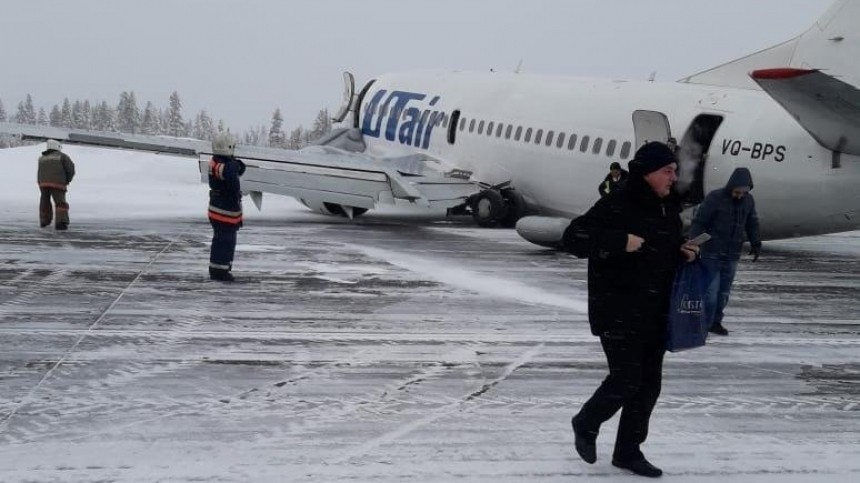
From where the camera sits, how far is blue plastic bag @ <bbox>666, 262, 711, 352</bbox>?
14.4ft

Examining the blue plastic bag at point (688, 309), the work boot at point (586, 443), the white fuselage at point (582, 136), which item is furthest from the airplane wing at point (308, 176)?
the blue plastic bag at point (688, 309)

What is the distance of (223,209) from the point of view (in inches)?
400

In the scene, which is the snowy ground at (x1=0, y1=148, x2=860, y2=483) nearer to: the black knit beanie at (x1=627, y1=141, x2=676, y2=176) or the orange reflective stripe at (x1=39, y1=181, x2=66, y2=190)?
the black knit beanie at (x1=627, y1=141, x2=676, y2=176)

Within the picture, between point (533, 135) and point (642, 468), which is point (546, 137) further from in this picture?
point (642, 468)

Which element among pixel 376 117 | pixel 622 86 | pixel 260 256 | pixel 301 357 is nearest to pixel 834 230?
pixel 622 86

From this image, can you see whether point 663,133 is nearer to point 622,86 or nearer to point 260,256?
point 622,86

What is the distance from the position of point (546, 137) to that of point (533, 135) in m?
0.46

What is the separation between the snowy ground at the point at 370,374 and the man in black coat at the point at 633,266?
0.71 meters

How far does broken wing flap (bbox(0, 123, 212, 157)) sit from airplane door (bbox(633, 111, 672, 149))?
8.48 meters

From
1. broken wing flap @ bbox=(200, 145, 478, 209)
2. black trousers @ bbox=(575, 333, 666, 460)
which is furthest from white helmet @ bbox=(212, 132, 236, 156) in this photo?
black trousers @ bbox=(575, 333, 666, 460)

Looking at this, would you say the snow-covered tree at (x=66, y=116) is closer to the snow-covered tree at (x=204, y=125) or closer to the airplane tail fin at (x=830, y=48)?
the snow-covered tree at (x=204, y=125)

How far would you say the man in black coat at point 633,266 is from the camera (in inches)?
171

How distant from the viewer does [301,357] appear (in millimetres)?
6824

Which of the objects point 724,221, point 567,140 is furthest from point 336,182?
point 724,221
